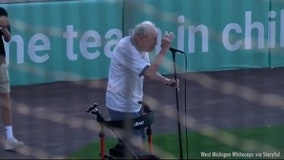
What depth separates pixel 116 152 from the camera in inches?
233

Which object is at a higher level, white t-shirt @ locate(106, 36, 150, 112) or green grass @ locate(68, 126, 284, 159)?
white t-shirt @ locate(106, 36, 150, 112)

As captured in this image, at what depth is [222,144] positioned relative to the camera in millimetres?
7719

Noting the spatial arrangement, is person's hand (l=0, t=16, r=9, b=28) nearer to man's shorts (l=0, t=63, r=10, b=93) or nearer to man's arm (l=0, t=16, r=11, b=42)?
man's arm (l=0, t=16, r=11, b=42)

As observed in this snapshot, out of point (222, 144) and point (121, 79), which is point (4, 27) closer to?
point (121, 79)

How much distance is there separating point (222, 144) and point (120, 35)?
358 centimetres

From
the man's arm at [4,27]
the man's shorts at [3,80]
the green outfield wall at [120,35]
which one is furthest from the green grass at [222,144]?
the green outfield wall at [120,35]

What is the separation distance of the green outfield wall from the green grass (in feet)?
7.72

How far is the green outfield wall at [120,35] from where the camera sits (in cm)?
1064

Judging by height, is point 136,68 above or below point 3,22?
below

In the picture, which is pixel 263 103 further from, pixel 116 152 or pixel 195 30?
pixel 116 152

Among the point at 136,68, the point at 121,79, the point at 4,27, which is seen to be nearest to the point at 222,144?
the point at 121,79

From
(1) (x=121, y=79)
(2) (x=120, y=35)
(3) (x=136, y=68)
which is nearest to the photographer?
(3) (x=136, y=68)

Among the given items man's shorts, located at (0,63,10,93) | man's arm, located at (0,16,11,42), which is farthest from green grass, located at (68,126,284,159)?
man's arm, located at (0,16,11,42)

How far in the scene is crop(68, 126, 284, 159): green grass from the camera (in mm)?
7246
